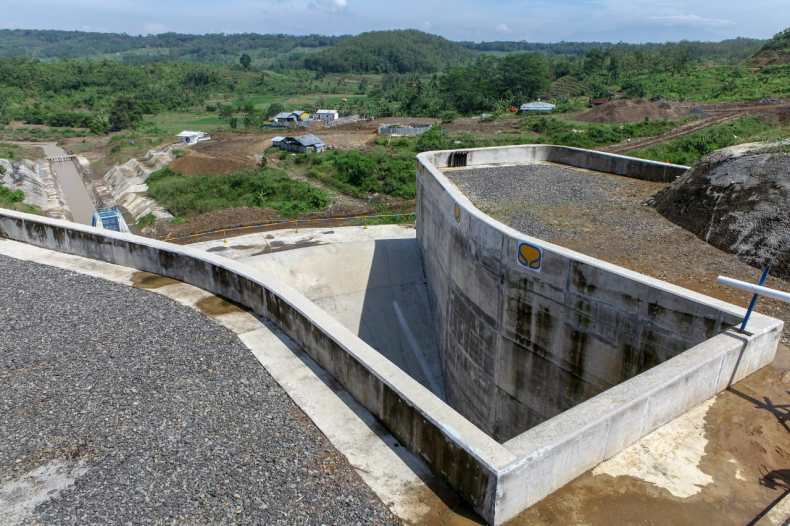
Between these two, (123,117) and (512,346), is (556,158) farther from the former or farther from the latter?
(123,117)

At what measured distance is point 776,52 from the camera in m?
102

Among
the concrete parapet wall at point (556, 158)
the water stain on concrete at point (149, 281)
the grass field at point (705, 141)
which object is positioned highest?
the concrete parapet wall at point (556, 158)

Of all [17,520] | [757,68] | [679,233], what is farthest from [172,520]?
[757,68]

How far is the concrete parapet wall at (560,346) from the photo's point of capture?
20.0 feet

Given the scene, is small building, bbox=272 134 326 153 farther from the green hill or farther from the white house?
the green hill

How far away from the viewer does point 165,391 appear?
817cm

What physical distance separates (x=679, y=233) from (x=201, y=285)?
39.8ft

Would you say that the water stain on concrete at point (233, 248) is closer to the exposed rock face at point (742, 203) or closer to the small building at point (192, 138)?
the exposed rock face at point (742, 203)

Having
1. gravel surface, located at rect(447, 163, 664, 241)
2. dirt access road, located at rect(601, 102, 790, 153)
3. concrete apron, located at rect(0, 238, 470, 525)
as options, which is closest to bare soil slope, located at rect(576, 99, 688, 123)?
dirt access road, located at rect(601, 102, 790, 153)

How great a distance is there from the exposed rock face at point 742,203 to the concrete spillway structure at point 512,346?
3.63 metres

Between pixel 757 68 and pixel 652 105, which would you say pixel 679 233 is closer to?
pixel 652 105

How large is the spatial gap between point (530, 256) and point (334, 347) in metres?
5.26

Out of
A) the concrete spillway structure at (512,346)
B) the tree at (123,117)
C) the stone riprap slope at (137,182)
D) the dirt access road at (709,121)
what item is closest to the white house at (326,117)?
the stone riprap slope at (137,182)

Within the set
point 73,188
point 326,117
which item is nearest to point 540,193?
point 73,188
